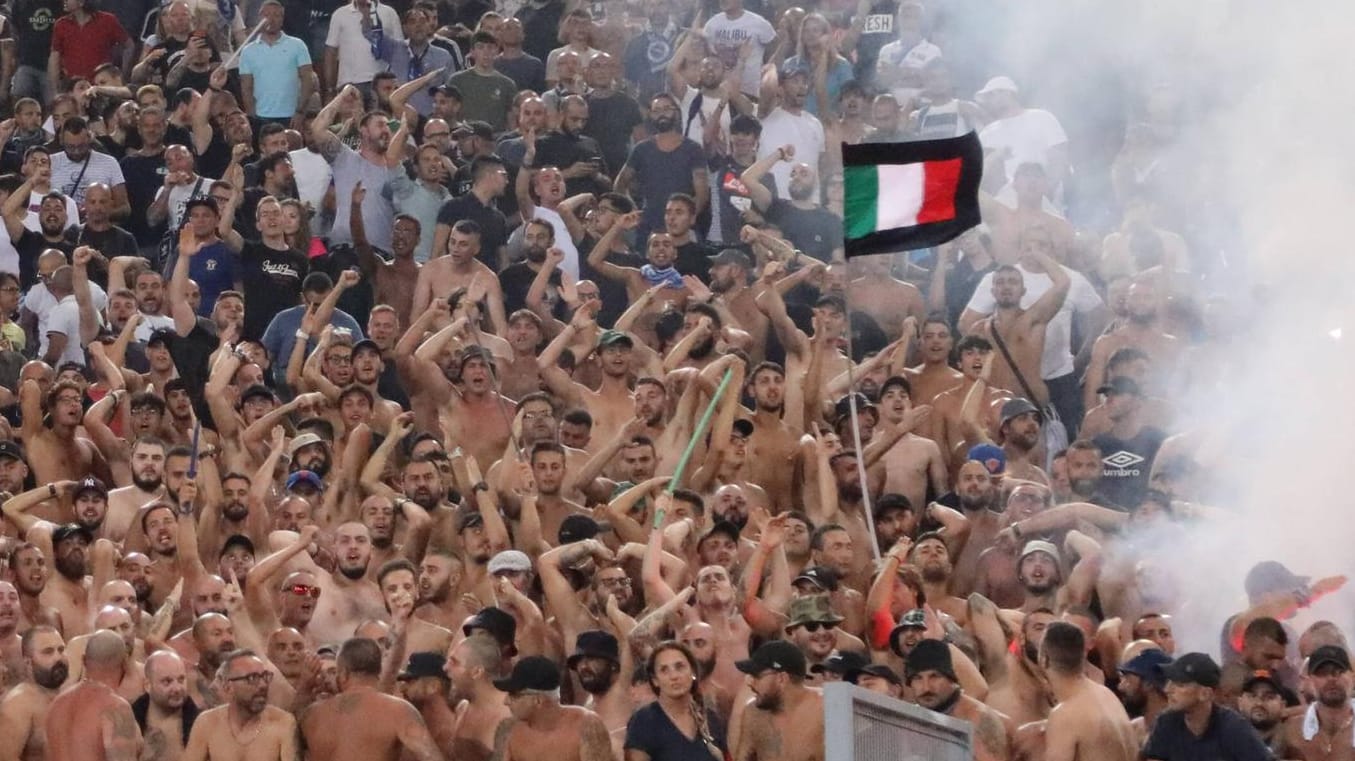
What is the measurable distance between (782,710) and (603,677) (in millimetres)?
1087

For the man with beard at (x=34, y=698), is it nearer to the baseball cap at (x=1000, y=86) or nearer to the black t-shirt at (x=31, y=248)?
the black t-shirt at (x=31, y=248)

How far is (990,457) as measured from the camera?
662 inches

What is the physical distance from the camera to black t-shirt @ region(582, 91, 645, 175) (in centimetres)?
2127

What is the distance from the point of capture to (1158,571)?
1523 cm

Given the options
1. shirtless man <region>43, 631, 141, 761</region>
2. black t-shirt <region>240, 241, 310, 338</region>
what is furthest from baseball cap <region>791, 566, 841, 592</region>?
black t-shirt <region>240, 241, 310, 338</region>

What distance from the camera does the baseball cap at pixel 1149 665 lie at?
13.6 m

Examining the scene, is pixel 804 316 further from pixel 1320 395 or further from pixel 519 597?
pixel 519 597

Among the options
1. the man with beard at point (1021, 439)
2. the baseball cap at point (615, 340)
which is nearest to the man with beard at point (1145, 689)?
the man with beard at point (1021, 439)

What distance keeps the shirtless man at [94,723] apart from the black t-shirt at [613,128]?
797 centimetres

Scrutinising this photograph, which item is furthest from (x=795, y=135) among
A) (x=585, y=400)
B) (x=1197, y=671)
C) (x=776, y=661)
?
(x=1197, y=671)

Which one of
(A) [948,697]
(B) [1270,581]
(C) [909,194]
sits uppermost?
(C) [909,194]

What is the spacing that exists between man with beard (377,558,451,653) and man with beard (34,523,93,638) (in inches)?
59.8

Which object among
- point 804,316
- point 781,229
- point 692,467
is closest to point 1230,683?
point 692,467

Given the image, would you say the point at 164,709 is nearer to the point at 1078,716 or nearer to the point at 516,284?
the point at 1078,716
